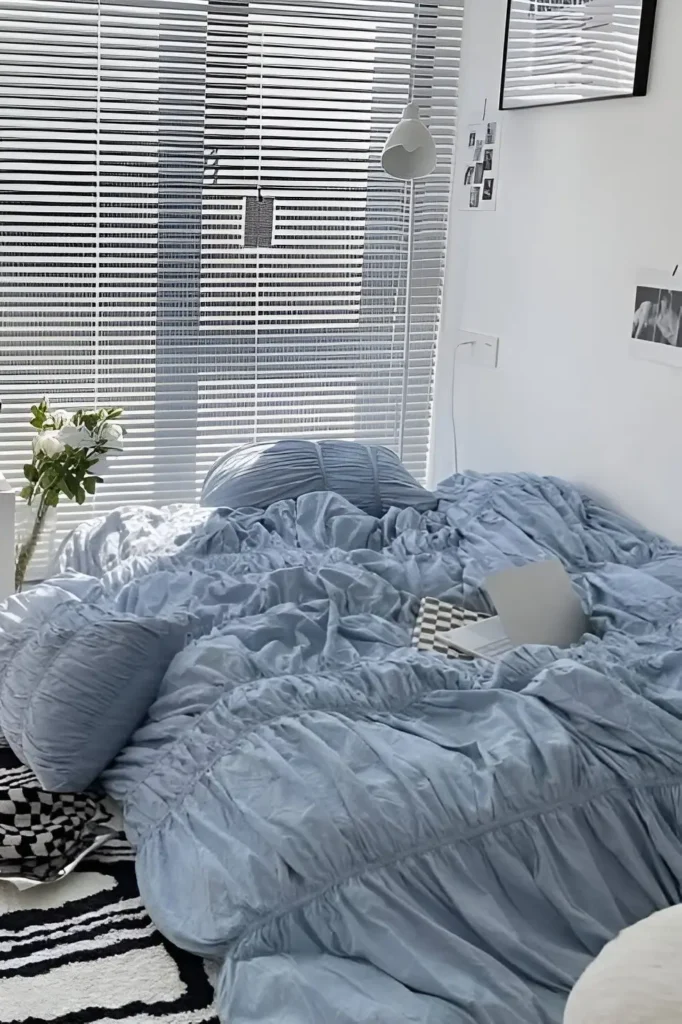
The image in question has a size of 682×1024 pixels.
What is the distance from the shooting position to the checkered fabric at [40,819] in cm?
172

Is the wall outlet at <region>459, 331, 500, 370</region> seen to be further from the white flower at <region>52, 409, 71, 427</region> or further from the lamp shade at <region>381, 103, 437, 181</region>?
the white flower at <region>52, 409, 71, 427</region>

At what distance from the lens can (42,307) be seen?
338 cm

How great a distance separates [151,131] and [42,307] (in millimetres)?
628

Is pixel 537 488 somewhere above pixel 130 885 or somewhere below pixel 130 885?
above

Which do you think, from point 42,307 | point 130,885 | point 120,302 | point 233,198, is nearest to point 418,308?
point 233,198

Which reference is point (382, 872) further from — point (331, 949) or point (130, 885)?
point (130, 885)

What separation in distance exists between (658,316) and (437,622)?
1034mm

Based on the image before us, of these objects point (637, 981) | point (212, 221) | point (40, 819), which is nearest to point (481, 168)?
point (212, 221)

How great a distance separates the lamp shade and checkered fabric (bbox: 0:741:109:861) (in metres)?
2.07

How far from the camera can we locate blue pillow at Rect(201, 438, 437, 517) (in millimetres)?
2965

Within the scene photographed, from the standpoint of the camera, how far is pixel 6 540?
9.41 feet

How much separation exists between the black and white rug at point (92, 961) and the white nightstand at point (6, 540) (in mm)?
1292

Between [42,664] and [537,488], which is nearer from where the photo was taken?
[42,664]

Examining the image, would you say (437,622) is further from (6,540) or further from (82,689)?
(6,540)
